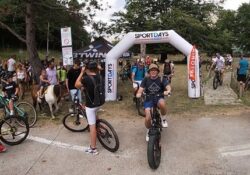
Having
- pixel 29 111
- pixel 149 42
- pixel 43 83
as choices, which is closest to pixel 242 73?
pixel 149 42

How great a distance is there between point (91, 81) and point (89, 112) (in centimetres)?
64

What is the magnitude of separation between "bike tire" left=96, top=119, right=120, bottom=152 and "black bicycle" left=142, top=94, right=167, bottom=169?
959mm

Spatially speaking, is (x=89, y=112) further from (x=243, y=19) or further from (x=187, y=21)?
(x=243, y=19)

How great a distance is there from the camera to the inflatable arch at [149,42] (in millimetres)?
14891

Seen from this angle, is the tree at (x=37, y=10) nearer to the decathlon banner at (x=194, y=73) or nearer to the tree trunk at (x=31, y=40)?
the tree trunk at (x=31, y=40)

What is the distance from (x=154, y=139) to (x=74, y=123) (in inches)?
140

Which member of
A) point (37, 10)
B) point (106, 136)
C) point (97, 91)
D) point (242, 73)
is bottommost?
point (106, 136)

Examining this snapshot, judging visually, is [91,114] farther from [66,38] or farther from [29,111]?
[66,38]

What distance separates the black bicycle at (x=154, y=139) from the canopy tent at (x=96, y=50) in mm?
11073

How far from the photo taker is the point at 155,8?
153 ft

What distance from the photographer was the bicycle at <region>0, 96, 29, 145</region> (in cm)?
867

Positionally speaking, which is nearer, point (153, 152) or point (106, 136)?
point (153, 152)

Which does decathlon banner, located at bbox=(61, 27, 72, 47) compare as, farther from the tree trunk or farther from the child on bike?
the tree trunk

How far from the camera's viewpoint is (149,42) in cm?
1505
